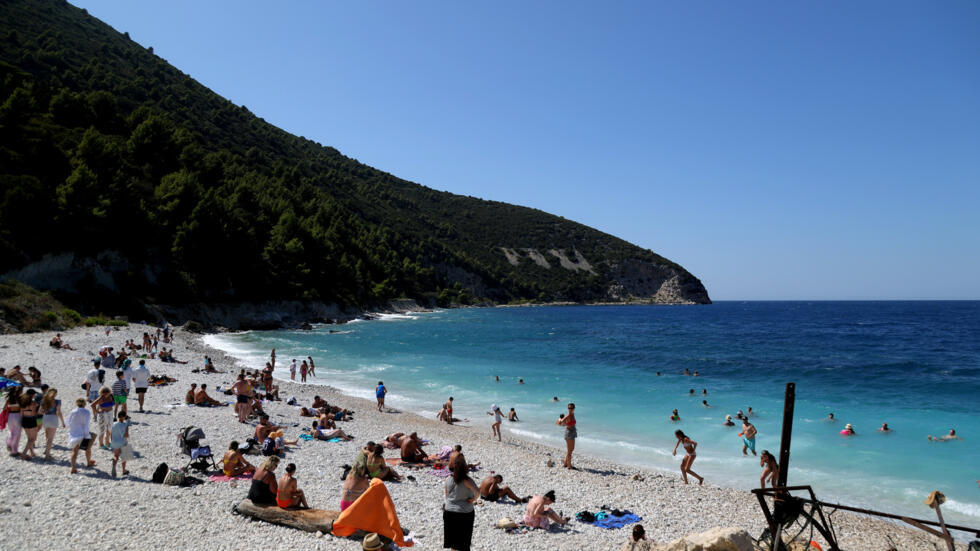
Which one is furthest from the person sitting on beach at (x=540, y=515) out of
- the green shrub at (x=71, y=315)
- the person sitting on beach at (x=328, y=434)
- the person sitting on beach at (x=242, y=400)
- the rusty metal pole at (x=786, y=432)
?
the green shrub at (x=71, y=315)

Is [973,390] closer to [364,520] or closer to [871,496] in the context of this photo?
[871,496]

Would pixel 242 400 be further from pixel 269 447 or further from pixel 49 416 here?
pixel 49 416

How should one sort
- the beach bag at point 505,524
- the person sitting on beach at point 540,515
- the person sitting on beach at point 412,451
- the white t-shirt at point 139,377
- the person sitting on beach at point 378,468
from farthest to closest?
1. the white t-shirt at point 139,377
2. the person sitting on beach at point 412,451
3. the person sitting on beach at point 378,468
4. the person sitting on beach at point 540,515
5. the beach bag at point 505,524

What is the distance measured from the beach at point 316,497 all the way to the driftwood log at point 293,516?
0.15 meters

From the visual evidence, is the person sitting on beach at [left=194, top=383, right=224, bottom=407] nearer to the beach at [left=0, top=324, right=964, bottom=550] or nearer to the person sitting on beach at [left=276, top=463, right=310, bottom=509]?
the beach at [left=0, top=324, right=964, bottom=550]

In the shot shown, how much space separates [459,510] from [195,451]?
21.8 feet

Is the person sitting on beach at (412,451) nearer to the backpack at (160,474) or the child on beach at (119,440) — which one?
the backpack at (160,474)

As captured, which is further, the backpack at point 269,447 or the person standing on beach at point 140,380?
the person standing on beach at point 140,380

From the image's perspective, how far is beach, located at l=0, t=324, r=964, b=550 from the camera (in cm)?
704

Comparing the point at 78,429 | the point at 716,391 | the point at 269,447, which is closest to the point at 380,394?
the point at 269,447

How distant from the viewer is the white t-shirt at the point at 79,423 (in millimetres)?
→ 8906

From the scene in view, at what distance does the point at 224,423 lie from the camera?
1502 centimetres

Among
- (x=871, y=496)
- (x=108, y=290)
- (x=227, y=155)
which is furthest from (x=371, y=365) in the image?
(x=227, y=155)

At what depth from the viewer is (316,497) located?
366 inches
